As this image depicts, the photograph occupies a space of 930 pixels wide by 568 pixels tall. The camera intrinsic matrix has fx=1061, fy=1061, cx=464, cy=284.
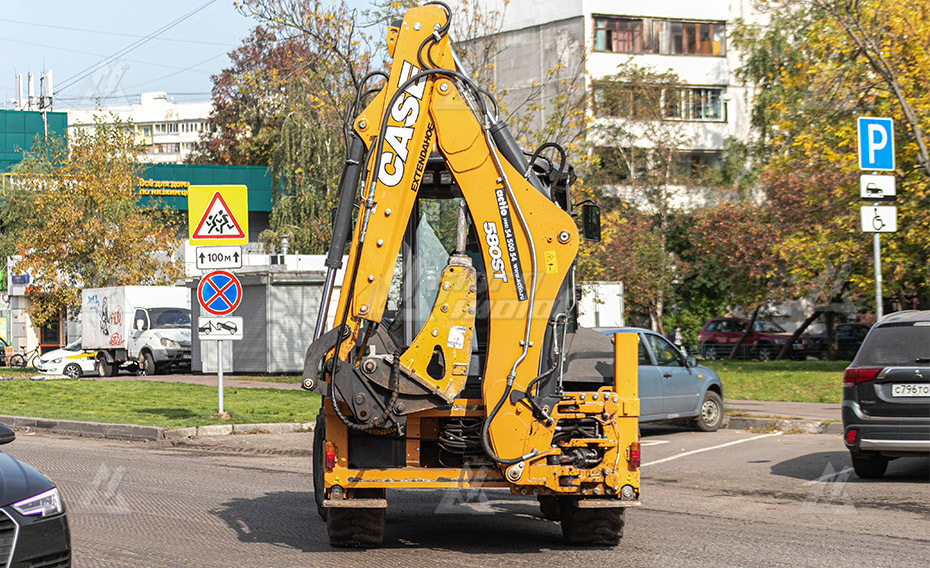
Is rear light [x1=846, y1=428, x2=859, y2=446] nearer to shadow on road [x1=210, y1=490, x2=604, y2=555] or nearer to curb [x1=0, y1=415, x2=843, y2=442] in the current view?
shadow on road [x1=210, y1=490, x2=604, y2=555]

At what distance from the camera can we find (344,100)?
25016 mm

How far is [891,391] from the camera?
11.0m

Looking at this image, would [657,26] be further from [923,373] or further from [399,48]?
[399,48]

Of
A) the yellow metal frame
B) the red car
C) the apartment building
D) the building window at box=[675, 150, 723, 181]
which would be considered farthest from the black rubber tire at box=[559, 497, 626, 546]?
the apartment building

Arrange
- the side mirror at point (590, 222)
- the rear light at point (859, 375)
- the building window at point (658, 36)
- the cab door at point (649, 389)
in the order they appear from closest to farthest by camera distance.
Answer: the side mirror at point (590, 222) < the rear light at point (859, 375) < the cab door at point (649, 389) < the building window at point (658, 36)

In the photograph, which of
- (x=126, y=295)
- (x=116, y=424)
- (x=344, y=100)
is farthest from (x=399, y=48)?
(x=126, y=295)

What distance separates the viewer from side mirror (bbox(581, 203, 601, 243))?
7992 mm

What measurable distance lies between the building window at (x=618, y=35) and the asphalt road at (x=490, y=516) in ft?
134

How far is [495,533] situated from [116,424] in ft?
33.1

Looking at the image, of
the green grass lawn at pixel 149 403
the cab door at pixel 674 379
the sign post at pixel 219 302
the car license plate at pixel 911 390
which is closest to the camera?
the car license plate at pixel 911 390

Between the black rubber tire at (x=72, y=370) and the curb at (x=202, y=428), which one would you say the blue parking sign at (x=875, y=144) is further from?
the black rubber tire at (x=72, y=370)

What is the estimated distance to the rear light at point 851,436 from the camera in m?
11.1

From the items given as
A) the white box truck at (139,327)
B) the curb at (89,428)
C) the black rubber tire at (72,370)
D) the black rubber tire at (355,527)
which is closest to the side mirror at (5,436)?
the black rubber tire at (355,527)

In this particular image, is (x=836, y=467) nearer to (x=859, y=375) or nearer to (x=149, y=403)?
(x=859, y=375)
